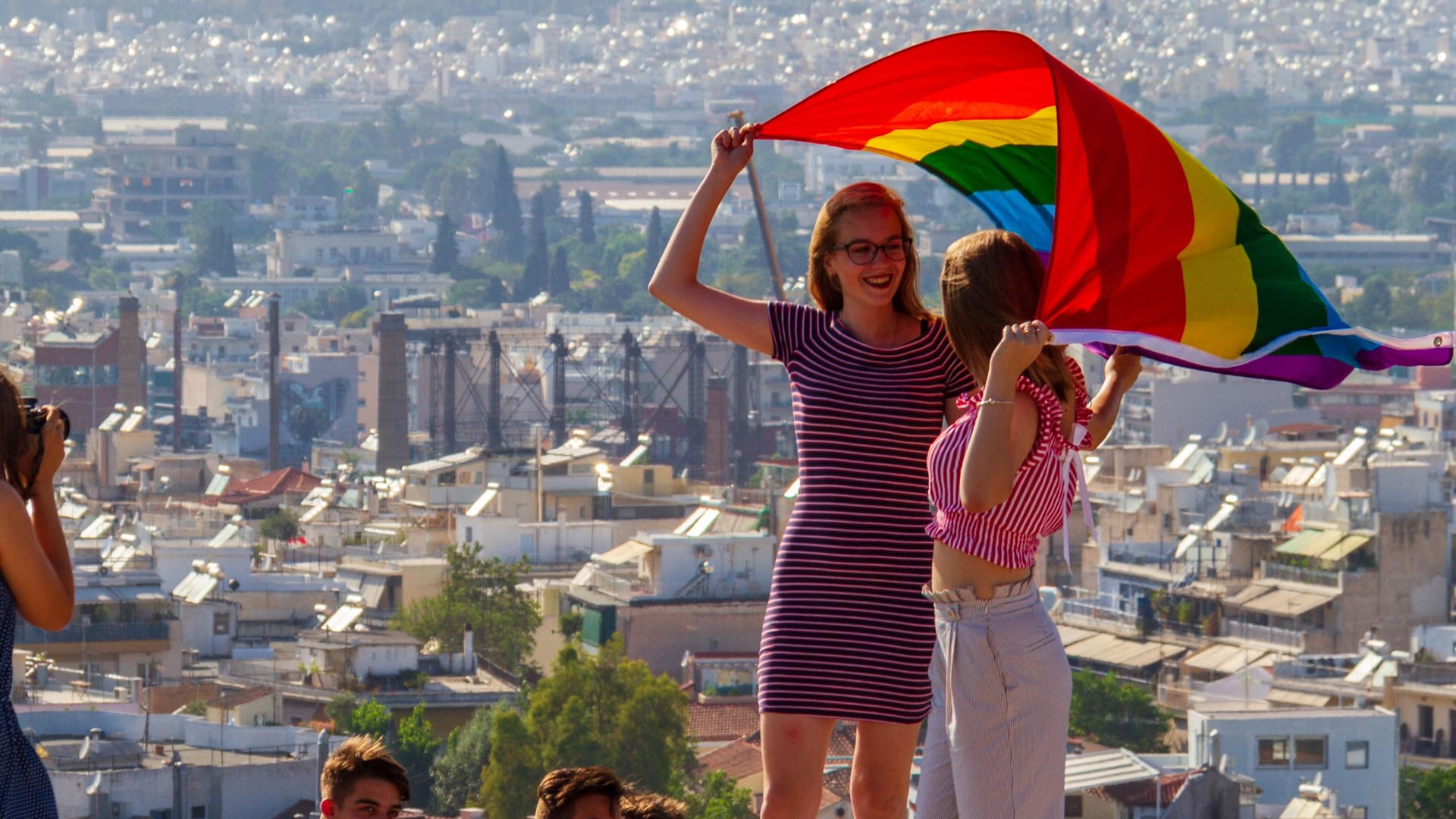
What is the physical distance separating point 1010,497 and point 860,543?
6.9 inches

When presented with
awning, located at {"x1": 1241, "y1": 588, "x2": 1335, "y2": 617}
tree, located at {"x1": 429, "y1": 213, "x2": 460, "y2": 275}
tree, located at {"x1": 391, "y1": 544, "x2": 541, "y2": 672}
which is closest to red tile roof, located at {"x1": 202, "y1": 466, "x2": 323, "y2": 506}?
tree, located at {"x1": 391, "y1": 544, "x2": 541, "y2": 672}

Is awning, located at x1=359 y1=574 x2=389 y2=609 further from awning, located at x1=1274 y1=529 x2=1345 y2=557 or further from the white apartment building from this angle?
the white apartment building

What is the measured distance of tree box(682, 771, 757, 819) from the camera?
12.8m

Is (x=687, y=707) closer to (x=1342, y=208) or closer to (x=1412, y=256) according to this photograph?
(x=1412, y=256)

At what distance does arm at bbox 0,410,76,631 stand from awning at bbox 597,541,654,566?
55.5 ft

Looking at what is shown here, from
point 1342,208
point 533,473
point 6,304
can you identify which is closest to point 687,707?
point 533,473

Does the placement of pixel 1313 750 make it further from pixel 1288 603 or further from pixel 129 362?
pixel 129 362

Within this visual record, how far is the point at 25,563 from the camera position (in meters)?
2.65

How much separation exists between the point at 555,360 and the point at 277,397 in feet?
11.5

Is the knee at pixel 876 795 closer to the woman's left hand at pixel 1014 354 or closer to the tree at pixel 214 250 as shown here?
the woman's left hand at pixel 1014 354

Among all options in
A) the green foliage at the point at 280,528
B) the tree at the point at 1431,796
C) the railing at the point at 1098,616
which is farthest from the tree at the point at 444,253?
the tree at the point at 1431,796

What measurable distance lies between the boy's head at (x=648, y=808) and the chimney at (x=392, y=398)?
103 ft

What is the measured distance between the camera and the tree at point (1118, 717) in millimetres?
16672

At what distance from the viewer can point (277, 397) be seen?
38.5 metres
